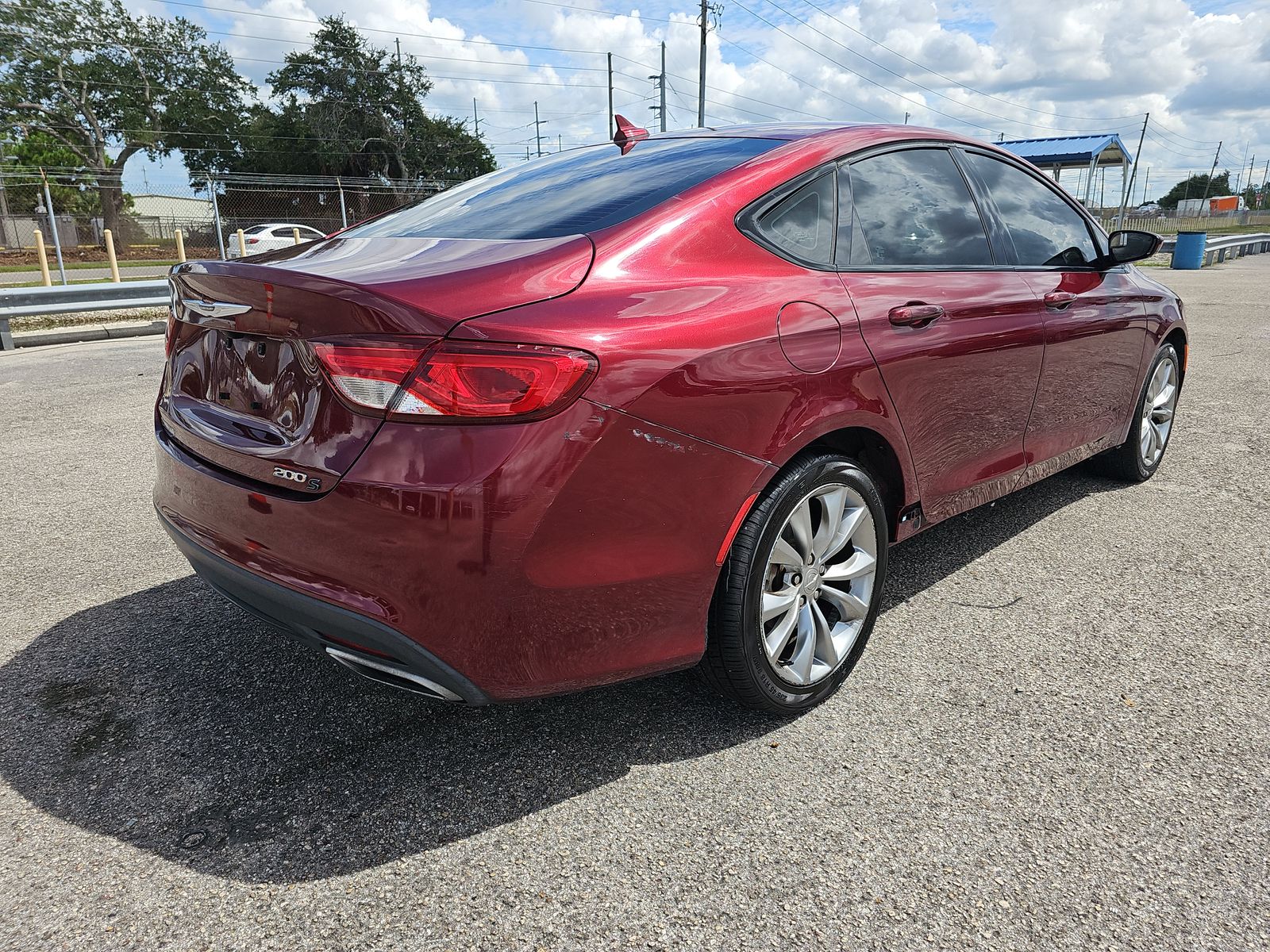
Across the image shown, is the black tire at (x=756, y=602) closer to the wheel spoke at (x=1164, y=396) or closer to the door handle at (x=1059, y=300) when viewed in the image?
the door handle at (x=1059, y=300)

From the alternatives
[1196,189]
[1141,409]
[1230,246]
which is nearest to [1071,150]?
[1230,246]

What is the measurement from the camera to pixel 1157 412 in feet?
15.7

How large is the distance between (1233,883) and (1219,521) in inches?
109

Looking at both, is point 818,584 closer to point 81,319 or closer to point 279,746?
point 279,746

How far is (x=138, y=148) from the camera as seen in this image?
47.5m

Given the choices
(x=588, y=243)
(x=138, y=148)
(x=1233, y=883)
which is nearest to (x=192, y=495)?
(x=588, y=243)

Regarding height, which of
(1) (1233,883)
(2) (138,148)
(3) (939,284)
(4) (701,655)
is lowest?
(1) (1233,883)

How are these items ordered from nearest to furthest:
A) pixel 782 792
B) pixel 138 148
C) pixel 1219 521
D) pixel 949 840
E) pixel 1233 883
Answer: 1. pixel 1233 883
2. pixel 949 840
3. pixel 782 792
4. pixel 1219 521
5. pixel 138 148

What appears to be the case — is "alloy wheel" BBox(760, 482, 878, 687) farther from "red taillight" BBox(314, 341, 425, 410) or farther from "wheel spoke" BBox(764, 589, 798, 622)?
"red taillight" BBox(314, 341, 425, 410)

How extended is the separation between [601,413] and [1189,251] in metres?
28.8

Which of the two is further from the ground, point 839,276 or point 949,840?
point 839,276

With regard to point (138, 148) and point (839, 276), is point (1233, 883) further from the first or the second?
point (138, 148)

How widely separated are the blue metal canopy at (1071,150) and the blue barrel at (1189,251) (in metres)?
9.83

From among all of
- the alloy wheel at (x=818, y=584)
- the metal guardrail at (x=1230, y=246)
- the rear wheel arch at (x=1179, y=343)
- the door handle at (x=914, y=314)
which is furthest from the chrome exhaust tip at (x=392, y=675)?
the metal guardrail at (x=1230, y=246)
